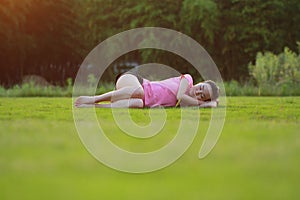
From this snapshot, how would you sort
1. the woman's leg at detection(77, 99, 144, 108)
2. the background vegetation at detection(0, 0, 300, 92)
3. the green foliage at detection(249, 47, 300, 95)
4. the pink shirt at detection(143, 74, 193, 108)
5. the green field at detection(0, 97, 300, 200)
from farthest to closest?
the background vegetation at detection(0, 0, 300, 92) → the green foliage at detection(249, 47, 300, 95) → the pink shirt at detection(143, 74, 193, 108) → the woman's leg at detection(77, 99, 144, 108) → the green field at detection(0, 97, 300, 200)

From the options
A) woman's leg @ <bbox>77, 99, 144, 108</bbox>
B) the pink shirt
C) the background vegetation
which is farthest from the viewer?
the background vegetation

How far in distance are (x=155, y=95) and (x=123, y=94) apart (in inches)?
14.4

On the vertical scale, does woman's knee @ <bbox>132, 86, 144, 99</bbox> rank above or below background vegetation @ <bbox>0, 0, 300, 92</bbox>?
below

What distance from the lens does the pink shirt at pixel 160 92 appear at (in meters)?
5.15

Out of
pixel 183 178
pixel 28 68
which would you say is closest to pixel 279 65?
pixel 183 178

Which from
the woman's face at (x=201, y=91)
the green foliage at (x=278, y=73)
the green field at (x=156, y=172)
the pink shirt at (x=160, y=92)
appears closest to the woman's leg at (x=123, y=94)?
the pink shirt at (x=160, y=92)

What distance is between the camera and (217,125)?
3.35 m

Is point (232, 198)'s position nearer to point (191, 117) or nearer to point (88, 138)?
point (88, 138)

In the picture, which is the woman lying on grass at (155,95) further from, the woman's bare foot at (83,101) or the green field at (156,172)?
the green field at (156,172)

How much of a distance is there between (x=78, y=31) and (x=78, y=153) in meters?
17.7

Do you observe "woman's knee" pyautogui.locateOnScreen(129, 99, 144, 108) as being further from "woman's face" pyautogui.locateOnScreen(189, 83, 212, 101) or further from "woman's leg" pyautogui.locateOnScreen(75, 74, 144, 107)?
"woman's face" pyautogui.locateOnScreen(189, 83, 212, 101)

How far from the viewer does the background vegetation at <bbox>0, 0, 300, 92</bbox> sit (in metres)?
17.3

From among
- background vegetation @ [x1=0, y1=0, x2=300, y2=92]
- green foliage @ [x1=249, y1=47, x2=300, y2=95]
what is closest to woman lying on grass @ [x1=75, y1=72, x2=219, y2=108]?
green foliage @ [x1=249, y1=47, x2=300, y2=95]

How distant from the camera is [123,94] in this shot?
4984 millimetres
